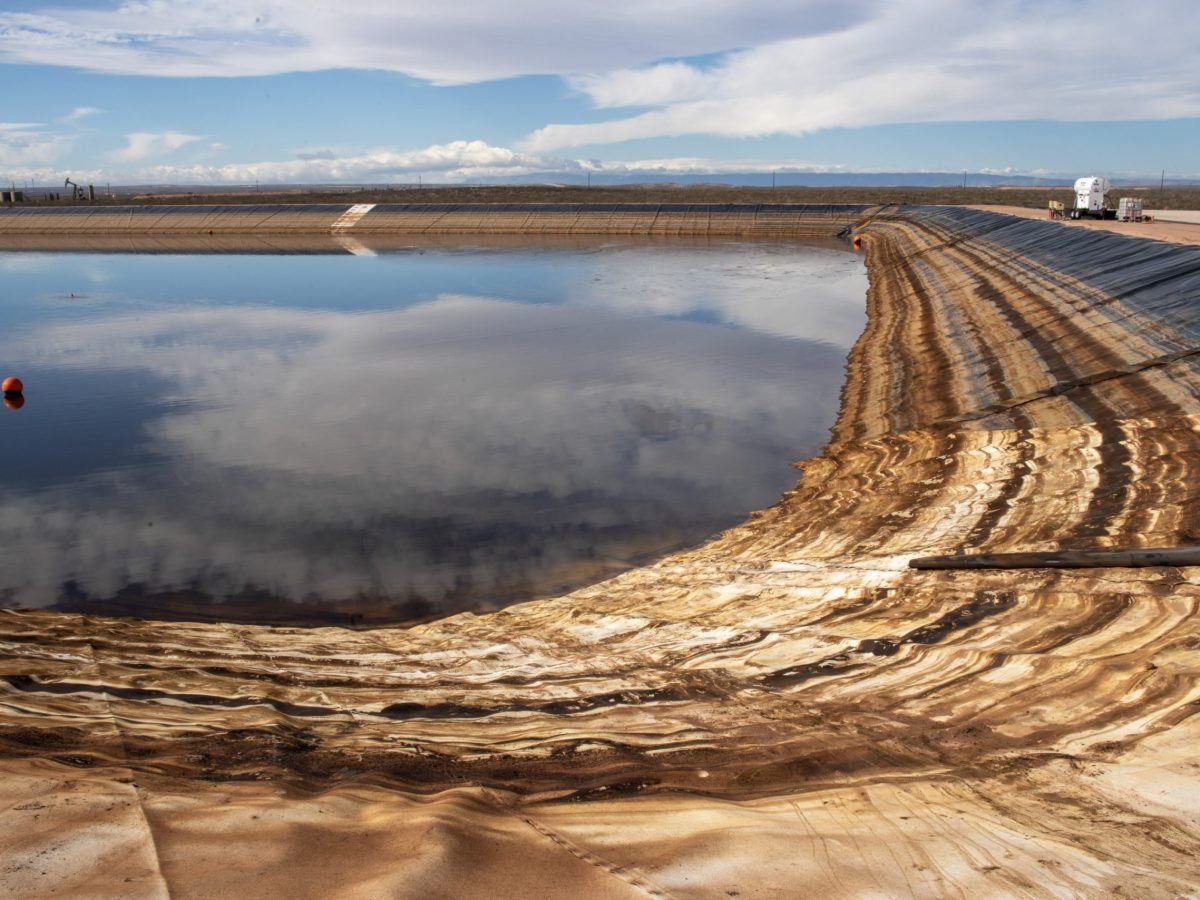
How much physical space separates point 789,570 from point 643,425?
306 inches

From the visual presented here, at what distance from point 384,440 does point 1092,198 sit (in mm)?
35661

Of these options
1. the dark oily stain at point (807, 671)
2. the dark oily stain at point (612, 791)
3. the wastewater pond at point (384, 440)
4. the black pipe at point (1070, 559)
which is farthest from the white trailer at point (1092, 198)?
the dark oily stain at point (612, 791)

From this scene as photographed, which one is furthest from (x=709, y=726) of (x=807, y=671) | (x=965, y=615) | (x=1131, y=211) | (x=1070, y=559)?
(x=1131, y=211)

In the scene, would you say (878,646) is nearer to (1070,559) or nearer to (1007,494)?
(1070,559)

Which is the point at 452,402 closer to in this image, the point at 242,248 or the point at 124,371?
the point at 124,371

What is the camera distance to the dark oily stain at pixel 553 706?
677cm

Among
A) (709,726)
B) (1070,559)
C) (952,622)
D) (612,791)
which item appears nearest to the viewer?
(612,791)

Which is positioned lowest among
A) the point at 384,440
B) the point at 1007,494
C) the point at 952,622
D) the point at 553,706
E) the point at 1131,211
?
the point at 553,706

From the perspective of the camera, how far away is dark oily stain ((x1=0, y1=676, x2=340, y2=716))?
6676 millimetres

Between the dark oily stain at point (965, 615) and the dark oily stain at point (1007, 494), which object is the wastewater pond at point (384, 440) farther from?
the dark oily stain at point (965, 615)

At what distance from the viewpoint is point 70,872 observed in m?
4.25

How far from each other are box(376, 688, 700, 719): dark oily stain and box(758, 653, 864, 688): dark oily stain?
20.4 inches

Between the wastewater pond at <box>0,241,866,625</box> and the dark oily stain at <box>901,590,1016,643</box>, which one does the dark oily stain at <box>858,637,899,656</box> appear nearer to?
the dark oily stain at <box>901,590,1016,643</box>

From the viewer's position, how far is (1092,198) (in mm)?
40688
